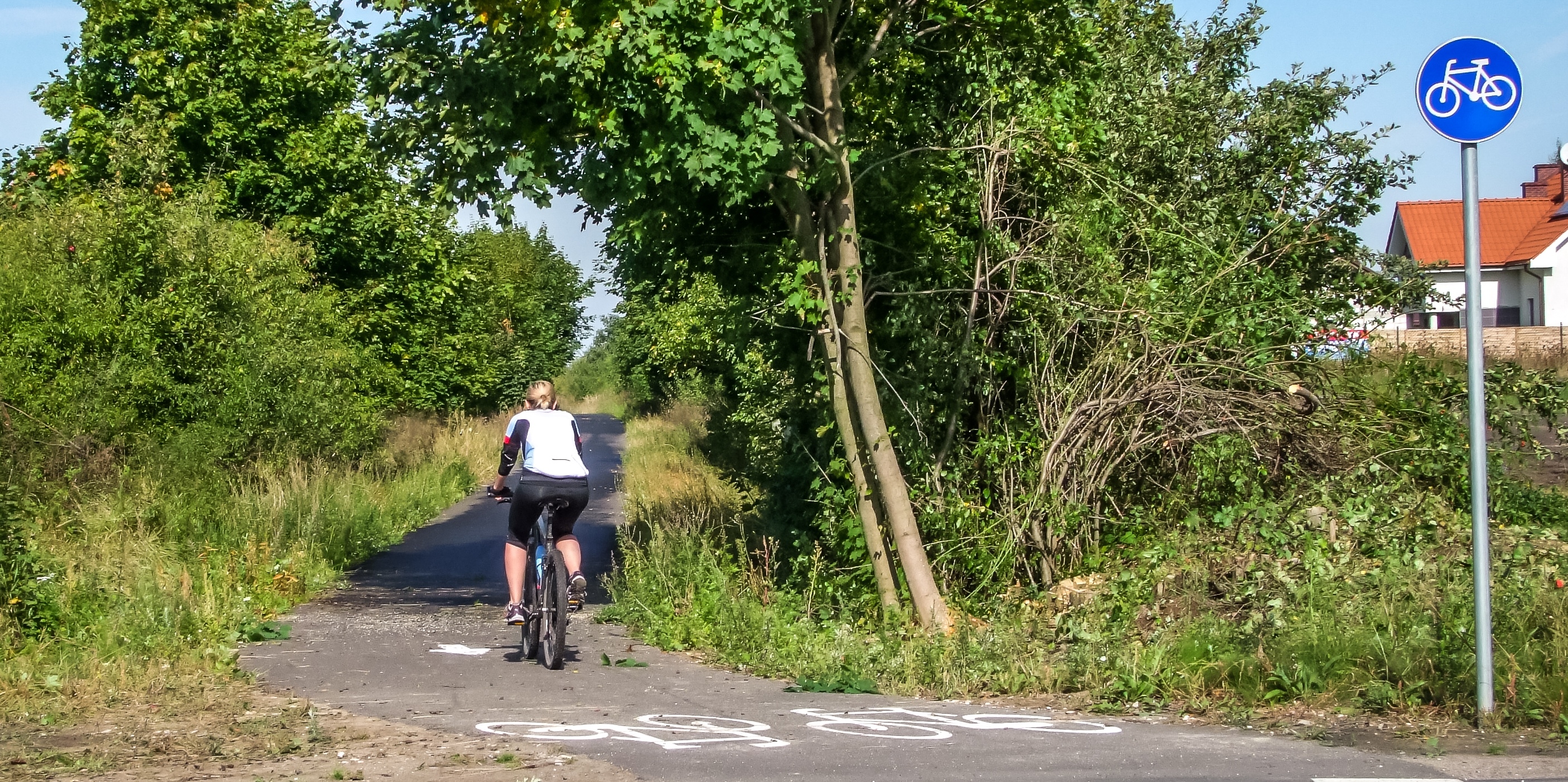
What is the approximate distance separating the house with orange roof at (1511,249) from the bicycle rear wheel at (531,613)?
39.9 meters

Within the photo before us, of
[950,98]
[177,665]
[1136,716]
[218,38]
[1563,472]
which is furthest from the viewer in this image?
[218,38]

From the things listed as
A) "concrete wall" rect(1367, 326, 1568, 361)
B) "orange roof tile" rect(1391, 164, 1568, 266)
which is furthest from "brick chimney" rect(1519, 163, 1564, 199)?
"concrete wall" rect(1367, 326, 1568, 361)

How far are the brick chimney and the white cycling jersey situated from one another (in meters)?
55.2

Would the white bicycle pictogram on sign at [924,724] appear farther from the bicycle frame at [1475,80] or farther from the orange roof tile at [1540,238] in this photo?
the orange roof tile at [1540,238]

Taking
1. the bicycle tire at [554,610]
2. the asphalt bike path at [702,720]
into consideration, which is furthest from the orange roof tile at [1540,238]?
the bicycle tire at [554,610]

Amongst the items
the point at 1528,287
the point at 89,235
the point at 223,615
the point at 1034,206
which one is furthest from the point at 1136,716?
the point at 1528,287

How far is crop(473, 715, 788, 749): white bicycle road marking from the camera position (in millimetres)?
6605

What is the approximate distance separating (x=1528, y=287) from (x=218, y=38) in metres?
45.5

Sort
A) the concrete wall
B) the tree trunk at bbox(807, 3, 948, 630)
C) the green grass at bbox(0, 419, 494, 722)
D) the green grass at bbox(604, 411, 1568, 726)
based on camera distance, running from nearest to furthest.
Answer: the green grass at bbox(604, 411, 1568, 726), the green grass at bbox(0, 419, 494, 722), the tree trunk at bbox(807, 3, 948, 630), the concrete wall

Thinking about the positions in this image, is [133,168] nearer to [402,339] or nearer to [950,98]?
[402,339]

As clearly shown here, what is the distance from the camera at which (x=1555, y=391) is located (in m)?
10.9

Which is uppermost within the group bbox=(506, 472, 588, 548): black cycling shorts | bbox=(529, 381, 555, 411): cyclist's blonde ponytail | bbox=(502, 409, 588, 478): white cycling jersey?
bbox=(529, 381, 555, 411): cyclist's blonde ponytail

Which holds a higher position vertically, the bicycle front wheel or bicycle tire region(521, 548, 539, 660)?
the bicycle front wheel

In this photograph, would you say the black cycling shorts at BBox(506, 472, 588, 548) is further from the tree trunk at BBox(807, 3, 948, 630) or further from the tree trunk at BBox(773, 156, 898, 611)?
the tree trunk at BBox(807, 3, 948, 630)
